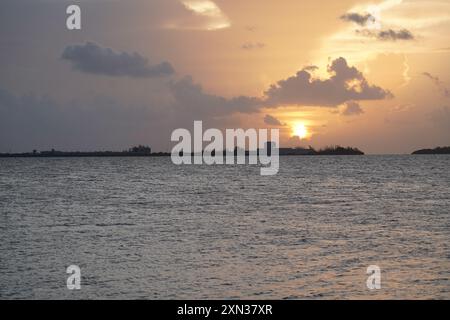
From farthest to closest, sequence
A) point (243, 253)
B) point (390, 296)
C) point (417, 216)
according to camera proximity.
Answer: point (417, 216), point (243, 253), point (390, 296)

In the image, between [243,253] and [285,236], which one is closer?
[243,253]

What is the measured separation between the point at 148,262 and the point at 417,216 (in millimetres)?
28757

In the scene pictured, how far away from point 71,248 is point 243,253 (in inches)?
389

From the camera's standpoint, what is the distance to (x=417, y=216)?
4991cm

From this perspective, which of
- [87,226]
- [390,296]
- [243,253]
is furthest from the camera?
[87,226]

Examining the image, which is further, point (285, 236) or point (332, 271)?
point (285, 236)

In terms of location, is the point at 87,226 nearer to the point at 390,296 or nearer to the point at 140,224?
the point at 140,224

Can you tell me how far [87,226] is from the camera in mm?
44781
